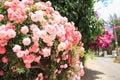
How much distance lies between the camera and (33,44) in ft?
19.0

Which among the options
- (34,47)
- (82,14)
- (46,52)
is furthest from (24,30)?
(82,14)

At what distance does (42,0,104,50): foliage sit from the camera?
1121cm

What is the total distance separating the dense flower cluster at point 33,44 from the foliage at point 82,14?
169 inches

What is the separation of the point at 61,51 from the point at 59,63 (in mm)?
257

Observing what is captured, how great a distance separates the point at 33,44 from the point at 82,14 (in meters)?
6.43

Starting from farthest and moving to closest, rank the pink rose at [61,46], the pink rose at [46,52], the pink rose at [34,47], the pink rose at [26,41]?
1. the pink rose at [61,46]
2. the pink rose at [46,52]
3. the pink rose at [34,47]
4. the pink rose at [26,41]

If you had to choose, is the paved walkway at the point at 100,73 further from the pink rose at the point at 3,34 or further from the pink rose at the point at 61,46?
the pink rose at the point at 3,34

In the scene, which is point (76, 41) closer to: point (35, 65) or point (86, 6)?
point (35, 65)

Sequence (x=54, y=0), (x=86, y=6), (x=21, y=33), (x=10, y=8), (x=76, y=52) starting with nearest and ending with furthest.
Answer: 1. (x=21, y=33)
2. (x=10, y=8)
3. (x=76, y=52)
4. (x=54, y=0)
5. (x=86, y=6)

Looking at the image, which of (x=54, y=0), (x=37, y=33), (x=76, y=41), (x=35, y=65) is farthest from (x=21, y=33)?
(x=54, y=0)

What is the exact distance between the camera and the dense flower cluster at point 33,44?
5.69 metres

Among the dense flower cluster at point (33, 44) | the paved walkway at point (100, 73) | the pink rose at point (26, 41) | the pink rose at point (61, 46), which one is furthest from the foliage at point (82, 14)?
the pink rose at point (26, 41)

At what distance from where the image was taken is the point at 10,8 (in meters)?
6.18

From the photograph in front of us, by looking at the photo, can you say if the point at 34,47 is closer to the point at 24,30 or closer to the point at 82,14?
the point at 24,30
